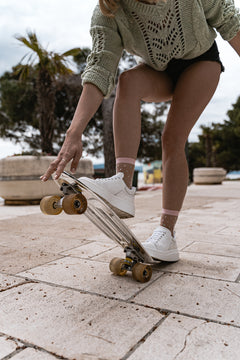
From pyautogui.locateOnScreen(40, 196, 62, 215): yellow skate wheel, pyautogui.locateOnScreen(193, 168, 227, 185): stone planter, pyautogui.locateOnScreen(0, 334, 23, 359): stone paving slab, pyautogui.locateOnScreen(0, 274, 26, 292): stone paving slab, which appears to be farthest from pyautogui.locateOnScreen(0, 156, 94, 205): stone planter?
pyautogui.locateOnScreen(193, 168, 227, 185): stone planter

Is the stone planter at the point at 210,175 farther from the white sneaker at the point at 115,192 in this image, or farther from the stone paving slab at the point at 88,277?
the white sneaker at the point at 115,192

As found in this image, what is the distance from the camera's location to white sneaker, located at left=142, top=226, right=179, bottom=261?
5.53 ft

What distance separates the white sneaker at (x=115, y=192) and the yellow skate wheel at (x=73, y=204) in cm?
6

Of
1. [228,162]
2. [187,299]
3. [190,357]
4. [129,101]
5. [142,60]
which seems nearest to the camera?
[190,357]

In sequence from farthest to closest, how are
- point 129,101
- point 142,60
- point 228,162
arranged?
point 228,162, point 142,60, point 129,101

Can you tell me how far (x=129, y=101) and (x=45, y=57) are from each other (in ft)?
27.2

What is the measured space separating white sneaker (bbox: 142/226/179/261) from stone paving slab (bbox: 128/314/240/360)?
24.0 inches

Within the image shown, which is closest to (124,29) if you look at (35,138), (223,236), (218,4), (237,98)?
(218,4)

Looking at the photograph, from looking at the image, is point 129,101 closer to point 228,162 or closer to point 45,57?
point 45,57

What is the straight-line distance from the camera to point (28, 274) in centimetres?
161

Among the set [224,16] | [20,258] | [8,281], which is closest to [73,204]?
[8,281]

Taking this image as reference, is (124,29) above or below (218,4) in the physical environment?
below

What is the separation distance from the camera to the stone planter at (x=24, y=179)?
17.7 feet

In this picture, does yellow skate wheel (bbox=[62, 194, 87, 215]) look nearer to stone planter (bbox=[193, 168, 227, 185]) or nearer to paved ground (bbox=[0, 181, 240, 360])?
paved ground (bbox=[0, 181, 240, 360])
